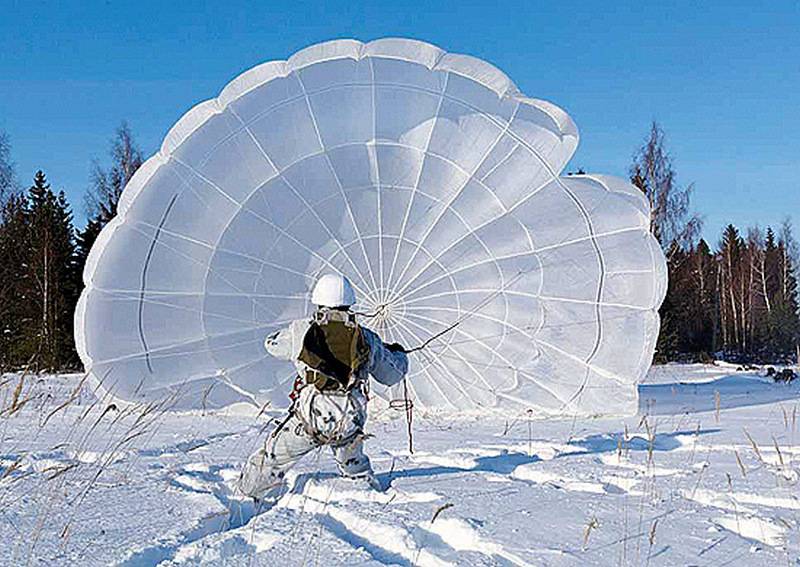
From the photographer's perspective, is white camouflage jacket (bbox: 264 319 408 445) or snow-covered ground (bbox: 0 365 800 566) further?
white camouflage jacket (bbox: 264 319 408 445)

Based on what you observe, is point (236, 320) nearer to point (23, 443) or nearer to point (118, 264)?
point (118, 264)

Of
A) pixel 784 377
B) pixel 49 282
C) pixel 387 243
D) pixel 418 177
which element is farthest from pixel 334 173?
pixel 49 282

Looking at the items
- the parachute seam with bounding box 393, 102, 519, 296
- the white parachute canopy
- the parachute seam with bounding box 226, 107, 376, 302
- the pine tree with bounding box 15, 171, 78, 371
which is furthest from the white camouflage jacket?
the pine tree with bounding box 15, 171, 78, 371

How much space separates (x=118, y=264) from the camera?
8461 mm

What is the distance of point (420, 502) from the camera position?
4348 millimetres

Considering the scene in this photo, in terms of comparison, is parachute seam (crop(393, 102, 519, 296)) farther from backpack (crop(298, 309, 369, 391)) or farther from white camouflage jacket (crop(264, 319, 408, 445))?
backpack (crop(298, 309, 369, 391))

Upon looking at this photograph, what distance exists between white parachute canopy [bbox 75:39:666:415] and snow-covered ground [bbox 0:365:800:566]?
1619 millimetres

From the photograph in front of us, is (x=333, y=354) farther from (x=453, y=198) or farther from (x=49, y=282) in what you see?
(x=49, y=282)

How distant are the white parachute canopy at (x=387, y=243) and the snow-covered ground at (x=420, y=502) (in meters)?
1.62

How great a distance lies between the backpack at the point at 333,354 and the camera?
4809 mm

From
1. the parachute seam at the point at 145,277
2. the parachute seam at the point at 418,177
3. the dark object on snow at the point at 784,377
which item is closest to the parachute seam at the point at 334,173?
the parachute seam at the point at 418,177

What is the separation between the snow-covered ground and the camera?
330 centimetres

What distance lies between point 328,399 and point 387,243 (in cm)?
510

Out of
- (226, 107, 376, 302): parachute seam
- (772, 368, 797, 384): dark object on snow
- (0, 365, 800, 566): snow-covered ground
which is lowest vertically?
(0, 365, 800, 566): snow-covered ground
